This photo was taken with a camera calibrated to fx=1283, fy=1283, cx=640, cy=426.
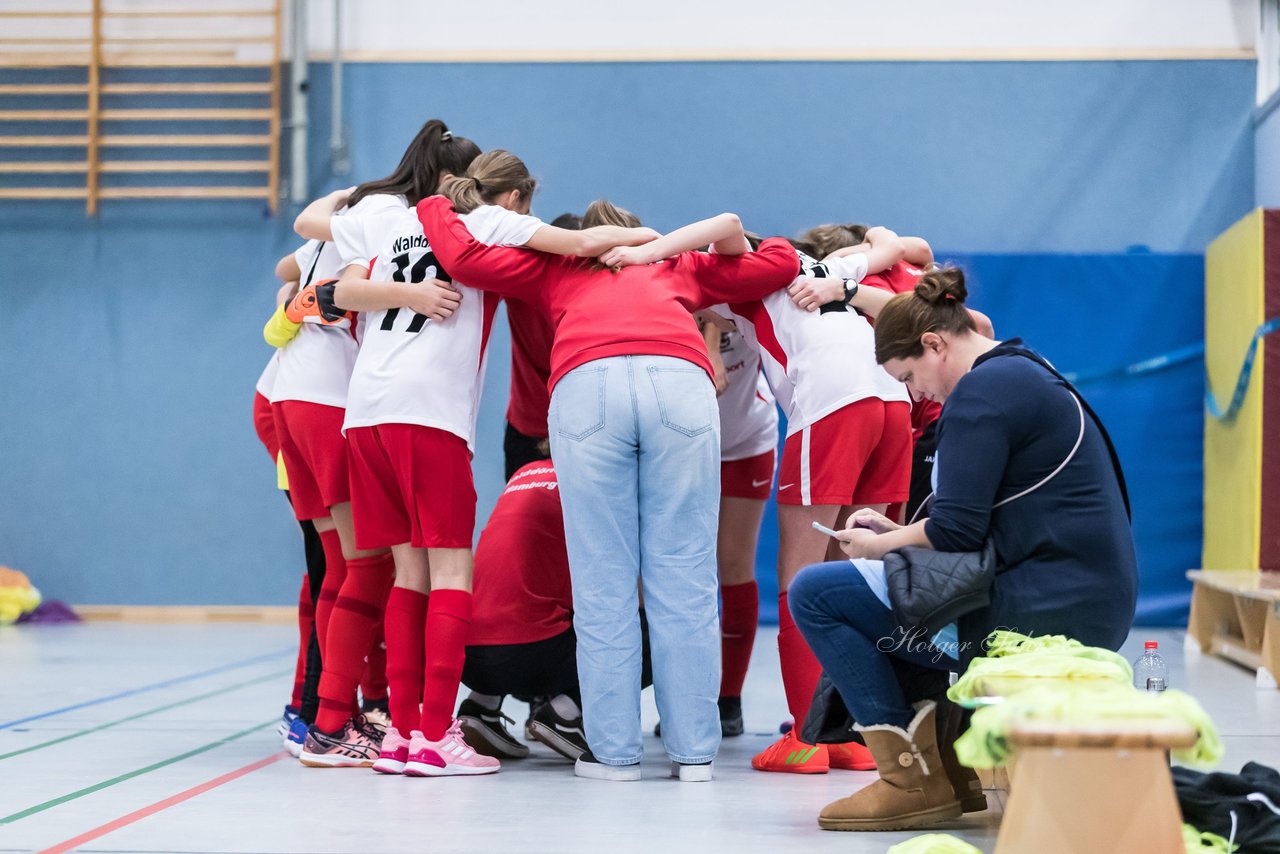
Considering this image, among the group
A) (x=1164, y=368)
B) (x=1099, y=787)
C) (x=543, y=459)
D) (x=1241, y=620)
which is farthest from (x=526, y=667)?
(x=1164, y=368)

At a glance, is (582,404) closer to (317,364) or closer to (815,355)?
(815,355)

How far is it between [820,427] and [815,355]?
6.8 inches

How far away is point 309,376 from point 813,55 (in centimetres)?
463

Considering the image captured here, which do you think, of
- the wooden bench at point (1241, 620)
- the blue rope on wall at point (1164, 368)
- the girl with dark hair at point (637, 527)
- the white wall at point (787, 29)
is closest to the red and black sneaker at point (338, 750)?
the girl with dark hair at point (637, 527)

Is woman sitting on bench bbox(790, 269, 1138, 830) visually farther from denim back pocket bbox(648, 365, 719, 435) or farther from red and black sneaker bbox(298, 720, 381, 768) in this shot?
red and black sneaker bbox(298, 720, 381, 768)

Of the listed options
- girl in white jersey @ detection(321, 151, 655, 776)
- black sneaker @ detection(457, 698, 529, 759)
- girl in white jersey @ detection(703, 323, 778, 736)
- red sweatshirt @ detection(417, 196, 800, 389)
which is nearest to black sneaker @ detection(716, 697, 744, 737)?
girl in white jersey @ detection(703, 323, 778, 736)

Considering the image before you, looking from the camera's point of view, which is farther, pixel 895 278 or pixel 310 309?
pixel 895 278

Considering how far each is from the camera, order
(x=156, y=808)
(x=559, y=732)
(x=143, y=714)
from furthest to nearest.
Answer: (x=143, y=714)
(x=559, y=732)
(x=156, y=808)

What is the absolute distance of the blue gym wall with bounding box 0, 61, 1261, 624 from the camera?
6738mm

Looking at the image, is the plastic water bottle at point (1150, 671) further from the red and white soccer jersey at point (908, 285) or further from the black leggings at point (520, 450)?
the black leggings at point (520, 450)

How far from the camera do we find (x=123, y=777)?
271cm

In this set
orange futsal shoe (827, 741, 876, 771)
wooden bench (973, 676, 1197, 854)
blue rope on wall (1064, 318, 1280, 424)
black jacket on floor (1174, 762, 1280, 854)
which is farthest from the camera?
blue rope on wall (1064, 318, 1280, 424)

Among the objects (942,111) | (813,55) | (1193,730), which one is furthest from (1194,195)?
(1193,730)

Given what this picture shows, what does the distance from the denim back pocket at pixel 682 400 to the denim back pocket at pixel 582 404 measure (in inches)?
4.6
